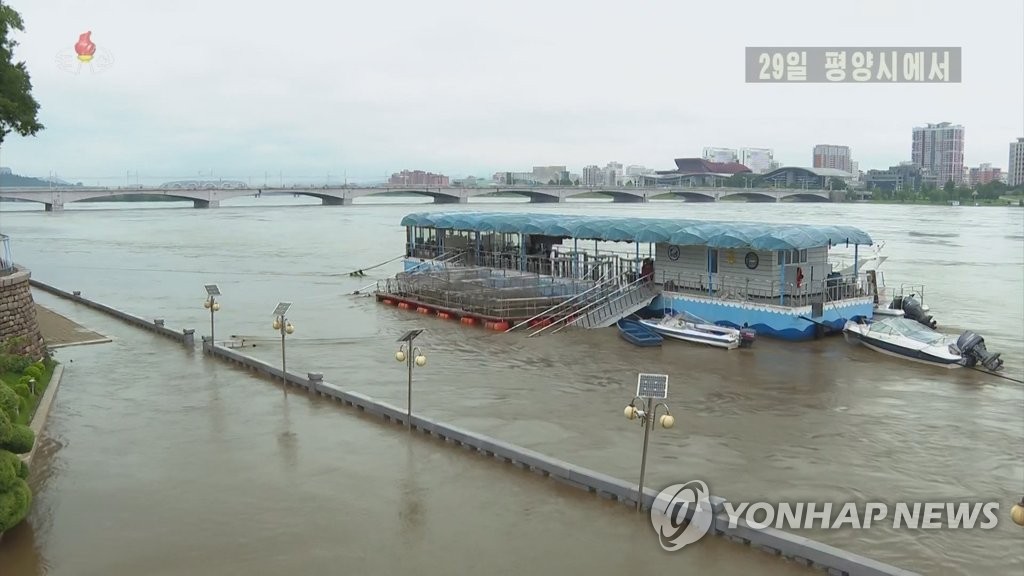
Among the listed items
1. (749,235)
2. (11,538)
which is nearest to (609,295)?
(749,235)

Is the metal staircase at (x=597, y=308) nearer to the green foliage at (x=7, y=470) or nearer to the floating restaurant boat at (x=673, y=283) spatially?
the floating restaurant boat at (x=673, y=283)

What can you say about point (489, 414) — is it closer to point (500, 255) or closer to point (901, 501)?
point (901, 501)

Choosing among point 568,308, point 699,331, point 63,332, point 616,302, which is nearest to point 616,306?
point 616,302

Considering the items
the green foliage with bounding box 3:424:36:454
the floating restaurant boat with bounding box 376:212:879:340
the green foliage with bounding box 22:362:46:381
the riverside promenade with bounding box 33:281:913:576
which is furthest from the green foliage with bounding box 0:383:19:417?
the floating restaurant boat with bounding box 376:212:879:340

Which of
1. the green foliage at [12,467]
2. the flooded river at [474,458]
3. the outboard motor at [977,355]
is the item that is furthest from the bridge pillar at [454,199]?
the green foliage at [12,467]

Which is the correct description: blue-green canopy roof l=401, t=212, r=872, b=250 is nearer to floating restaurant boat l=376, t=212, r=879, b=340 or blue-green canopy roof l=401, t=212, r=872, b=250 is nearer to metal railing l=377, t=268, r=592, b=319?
floating restaurant boat l=376, t=212, r=879, b=340
